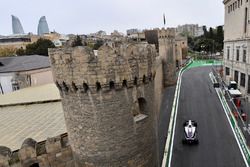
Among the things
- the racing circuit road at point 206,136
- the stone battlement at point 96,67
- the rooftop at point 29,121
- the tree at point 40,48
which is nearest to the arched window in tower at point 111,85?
the stone battlement at point 96,67

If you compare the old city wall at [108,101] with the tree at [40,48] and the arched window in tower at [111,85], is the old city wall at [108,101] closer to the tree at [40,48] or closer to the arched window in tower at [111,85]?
the arched window in tower at [111,85]

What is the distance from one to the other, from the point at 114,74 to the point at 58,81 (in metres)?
2.00

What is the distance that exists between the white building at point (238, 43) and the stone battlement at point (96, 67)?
95.4 ft

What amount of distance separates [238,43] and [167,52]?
11126 millimetres

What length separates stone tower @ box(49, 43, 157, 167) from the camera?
23.1ft

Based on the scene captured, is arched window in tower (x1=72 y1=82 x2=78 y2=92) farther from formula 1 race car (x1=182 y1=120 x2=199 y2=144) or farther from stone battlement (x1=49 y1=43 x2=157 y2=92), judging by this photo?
formula 1 race car (x1=182 y1=120 x2=199 y2=144)

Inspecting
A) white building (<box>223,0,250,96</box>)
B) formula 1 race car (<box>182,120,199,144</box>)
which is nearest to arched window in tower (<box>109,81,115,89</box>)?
formula 1 race car (<box>182,120,199,144</box>)

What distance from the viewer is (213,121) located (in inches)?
946

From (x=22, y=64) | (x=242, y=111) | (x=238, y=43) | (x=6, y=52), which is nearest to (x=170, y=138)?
(x=242, y=111)

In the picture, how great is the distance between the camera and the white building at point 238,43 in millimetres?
32031

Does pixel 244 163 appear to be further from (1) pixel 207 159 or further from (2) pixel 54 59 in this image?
(2) pixel 54 59

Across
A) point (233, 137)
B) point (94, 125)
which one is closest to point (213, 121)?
point (233, 137)

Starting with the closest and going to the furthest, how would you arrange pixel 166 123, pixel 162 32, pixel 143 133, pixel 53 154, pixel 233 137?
pixel 143 133 < pixel 53 154 < pixel 233 137 < pixel 166 123 < pixel 162 32

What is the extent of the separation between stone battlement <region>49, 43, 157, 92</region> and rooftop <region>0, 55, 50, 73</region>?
32519 millimetres
